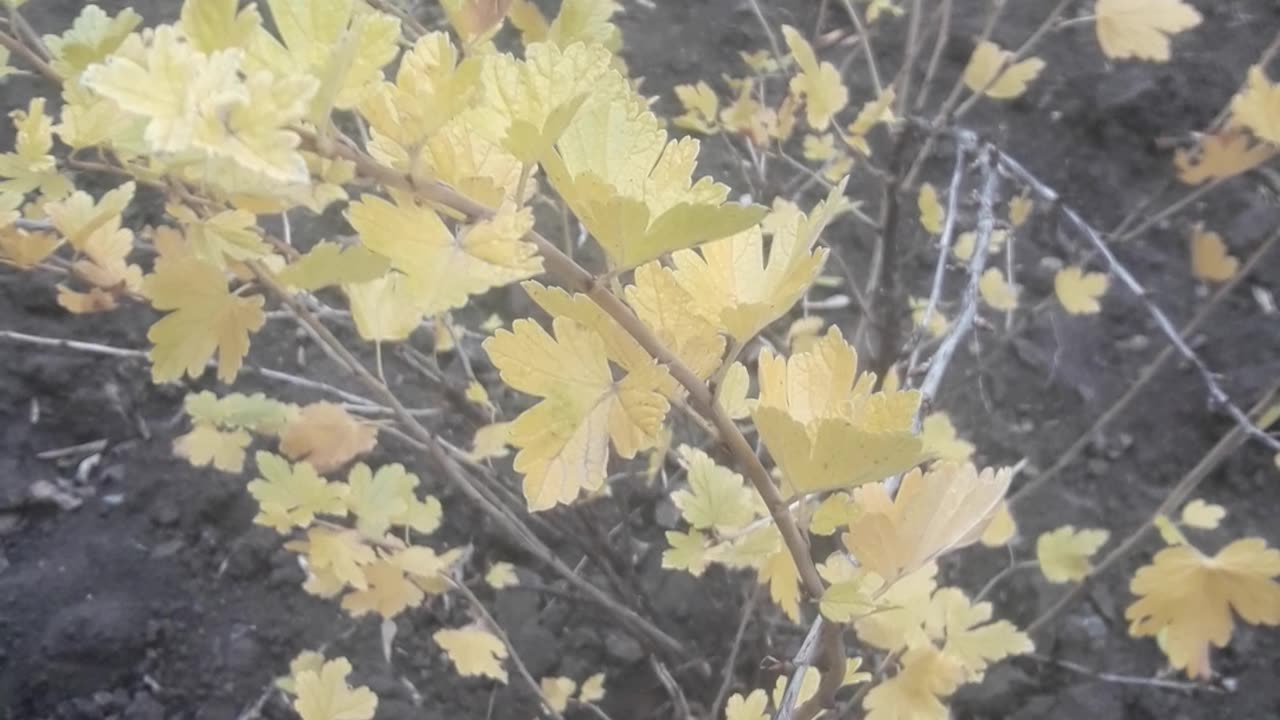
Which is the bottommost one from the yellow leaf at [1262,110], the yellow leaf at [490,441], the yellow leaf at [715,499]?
the yellow leaf at [490,441]

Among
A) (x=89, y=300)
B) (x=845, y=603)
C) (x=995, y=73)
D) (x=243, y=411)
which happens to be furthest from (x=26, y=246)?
(x=995, y=73)

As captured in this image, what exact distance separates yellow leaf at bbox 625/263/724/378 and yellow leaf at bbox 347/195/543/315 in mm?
62

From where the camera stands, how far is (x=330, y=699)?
2.60 ft

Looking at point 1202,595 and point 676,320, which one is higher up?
point 676,320

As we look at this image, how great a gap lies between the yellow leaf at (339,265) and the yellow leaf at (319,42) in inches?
2.5

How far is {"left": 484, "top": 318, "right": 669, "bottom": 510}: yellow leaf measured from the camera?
0.39m

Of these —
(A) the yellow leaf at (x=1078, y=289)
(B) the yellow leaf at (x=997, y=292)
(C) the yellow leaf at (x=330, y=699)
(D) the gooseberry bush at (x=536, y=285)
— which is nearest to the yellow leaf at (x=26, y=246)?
(D) the gooseberry bush at (x=536, y=285)

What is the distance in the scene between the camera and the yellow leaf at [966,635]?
2.59 ft

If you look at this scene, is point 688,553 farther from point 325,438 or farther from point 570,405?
point 325,438

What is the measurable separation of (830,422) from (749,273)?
81mm

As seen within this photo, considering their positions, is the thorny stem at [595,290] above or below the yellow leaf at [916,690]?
above

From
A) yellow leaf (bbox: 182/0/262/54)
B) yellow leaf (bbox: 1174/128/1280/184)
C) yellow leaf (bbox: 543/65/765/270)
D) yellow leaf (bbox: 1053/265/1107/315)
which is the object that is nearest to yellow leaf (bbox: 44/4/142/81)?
yellow leaf (bbox: 182/0/262/54)

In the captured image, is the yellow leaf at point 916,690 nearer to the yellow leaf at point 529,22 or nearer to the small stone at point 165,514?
the yellow leaf at point 529,22

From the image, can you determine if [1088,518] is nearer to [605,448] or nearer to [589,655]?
[589,655]
